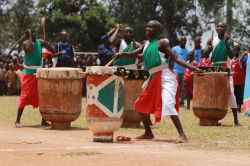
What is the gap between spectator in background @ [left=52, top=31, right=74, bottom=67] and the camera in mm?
15492

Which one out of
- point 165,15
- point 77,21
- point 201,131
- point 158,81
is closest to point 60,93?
point 158,81

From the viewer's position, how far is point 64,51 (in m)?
15.8

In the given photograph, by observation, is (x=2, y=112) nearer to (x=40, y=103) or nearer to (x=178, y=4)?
(x=40, y=103)

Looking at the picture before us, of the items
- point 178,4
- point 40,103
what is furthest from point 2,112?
point 178,4

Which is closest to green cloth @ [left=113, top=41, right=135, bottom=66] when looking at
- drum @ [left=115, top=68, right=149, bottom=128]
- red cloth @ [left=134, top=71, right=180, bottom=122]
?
drum @ [left=115, top=68, right=149, bottom=128]

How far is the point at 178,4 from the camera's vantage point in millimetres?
46125

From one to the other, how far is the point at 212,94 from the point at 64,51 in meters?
4.52

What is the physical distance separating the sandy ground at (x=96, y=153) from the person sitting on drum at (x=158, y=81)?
1.52 feet

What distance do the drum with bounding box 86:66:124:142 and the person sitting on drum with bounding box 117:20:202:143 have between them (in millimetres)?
532

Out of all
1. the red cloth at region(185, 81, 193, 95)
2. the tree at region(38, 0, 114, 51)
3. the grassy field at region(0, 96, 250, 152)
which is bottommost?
the grassy field at region(0, 96, 250, 152)

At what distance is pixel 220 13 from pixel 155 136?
36.2 metres

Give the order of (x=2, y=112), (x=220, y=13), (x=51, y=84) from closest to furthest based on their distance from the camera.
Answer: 1. (x=51, y=84)
2. (x=2, y=112)
3. (x=220, y=13)

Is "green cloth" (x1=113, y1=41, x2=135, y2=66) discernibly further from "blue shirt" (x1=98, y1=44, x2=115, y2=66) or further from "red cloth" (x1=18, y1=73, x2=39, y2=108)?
"blue shirt" (x1=98, y1=44, x2=115, y2=66)

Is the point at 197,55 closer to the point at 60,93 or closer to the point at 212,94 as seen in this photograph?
the point at 212,94
